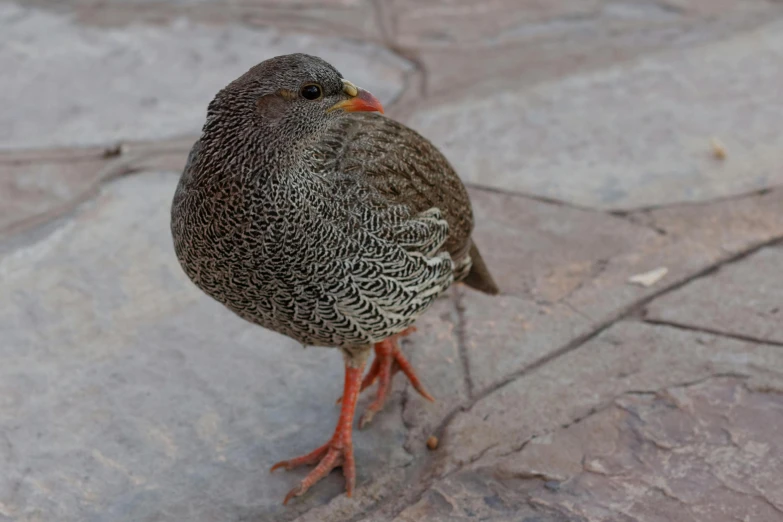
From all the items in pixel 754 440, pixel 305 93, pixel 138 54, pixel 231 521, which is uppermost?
pixel 305 93

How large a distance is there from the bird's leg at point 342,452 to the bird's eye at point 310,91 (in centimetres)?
90

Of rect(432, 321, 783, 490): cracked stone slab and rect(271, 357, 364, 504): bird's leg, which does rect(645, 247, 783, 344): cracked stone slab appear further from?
rect(271, 357, 364, 504): bird's leg

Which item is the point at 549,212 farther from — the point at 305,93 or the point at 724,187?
the point at 305,93

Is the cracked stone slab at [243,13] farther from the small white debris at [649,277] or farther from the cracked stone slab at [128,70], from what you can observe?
the small white debris at [649,277]

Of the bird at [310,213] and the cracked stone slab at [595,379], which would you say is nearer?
the bird at [310,213]

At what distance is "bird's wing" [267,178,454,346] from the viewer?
2.83 metres

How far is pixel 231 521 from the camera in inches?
121

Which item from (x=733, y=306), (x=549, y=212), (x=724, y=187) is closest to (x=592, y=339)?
(x=733, y=306)

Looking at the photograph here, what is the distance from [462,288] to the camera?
411 centimetres

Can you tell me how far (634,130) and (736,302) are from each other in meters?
1.45

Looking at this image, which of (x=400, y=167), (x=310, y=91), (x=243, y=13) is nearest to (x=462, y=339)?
(x=400, y=167)

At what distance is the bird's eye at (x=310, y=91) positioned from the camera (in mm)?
2854

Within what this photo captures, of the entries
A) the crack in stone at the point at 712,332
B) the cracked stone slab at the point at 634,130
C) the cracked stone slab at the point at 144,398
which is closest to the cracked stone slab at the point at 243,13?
the cracked stone slab at the point at 634,130

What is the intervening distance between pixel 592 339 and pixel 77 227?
2250mm
